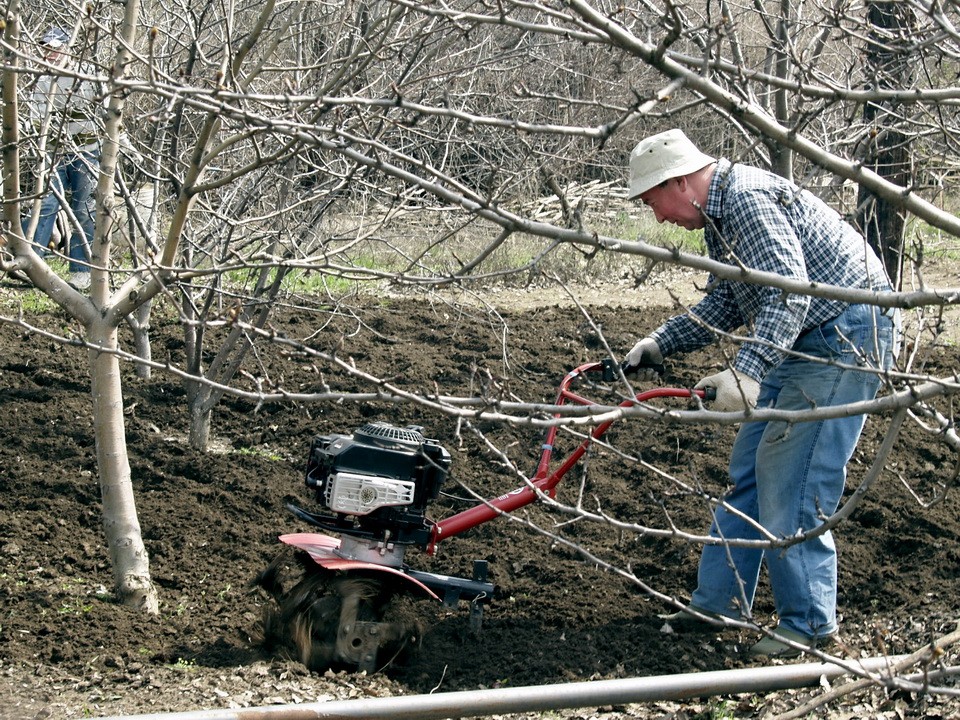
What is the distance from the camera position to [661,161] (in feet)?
13.5

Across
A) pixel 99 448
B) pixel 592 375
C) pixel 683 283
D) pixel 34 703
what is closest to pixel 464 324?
pixel 592 375

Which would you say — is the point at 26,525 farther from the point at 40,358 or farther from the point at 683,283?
the point at 683,283

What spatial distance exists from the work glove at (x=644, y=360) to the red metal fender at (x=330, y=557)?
1205 millimetres

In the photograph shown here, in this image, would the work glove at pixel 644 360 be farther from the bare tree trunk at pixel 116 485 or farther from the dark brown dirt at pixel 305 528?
the bare tree trunk at pixel 116 485

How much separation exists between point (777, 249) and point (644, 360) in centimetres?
92

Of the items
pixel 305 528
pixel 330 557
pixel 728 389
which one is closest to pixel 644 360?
pixel 728 389

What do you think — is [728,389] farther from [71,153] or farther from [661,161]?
[71,153]

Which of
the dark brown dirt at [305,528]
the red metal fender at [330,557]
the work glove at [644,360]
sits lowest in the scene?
the dark brown dirt at [305,528]

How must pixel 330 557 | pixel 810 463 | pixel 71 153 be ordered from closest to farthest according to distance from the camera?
1. pixel 330 557
2. pixel 810 463
3. pixel 71 153

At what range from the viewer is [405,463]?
13.5ft

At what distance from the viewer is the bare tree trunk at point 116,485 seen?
14.3 ft

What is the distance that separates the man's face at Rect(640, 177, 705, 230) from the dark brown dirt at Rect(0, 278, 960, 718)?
0.82 metres

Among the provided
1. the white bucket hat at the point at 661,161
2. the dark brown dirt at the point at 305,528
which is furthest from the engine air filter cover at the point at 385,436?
the white bucket hat at the point at 661,161

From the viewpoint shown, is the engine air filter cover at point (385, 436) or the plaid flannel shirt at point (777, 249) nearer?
the plaid flannel shirt at point (777, 249)
